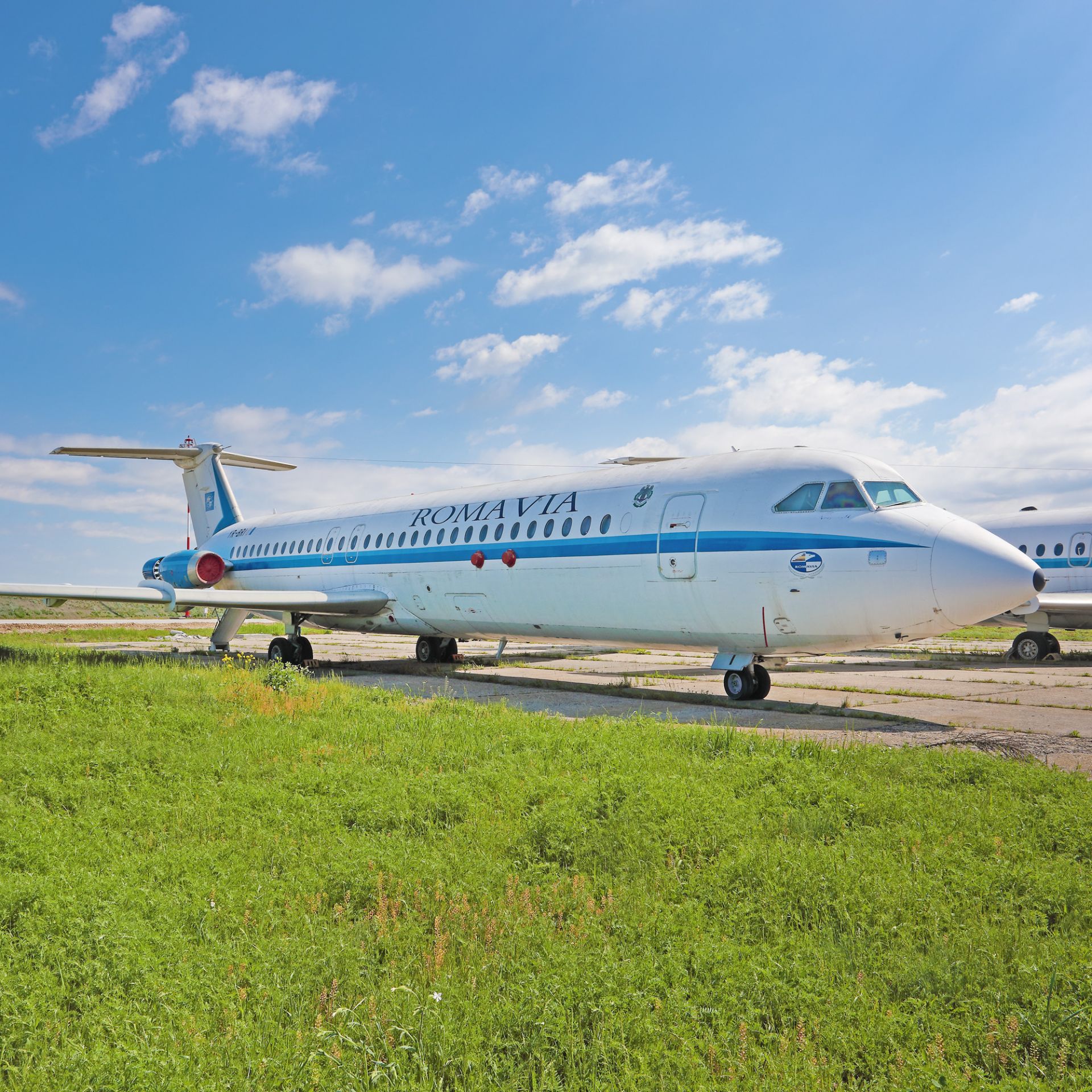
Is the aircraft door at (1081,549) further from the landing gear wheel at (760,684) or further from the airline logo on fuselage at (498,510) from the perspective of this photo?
the airline logo on fuselage at (498,510)

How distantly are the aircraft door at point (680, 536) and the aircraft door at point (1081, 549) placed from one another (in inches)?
575

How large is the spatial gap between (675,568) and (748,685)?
194 cm

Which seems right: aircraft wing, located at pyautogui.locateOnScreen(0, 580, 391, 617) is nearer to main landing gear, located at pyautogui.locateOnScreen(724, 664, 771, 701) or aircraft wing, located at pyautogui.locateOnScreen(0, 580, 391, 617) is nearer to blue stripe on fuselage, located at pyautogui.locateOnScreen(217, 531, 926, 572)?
blue stripe on fuselage, located at pyautogui.locateOnScreen(217, 531, 926, 572)

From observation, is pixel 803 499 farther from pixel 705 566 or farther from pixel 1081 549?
pixel 1081 549

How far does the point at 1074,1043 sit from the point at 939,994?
0.50 meters

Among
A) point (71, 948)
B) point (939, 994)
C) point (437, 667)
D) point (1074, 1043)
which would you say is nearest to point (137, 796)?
point (71, 948)

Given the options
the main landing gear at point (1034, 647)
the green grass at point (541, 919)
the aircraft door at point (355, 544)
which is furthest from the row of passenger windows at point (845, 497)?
the main landing gear at point (1034, 647)

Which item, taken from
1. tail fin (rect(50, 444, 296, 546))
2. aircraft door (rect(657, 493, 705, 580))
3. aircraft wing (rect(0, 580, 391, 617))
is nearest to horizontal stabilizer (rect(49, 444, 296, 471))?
tail fin (rect(50, 444, 296, 546))

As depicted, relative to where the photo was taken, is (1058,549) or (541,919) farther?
(1058,549)

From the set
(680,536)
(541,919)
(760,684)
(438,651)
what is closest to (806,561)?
(680,536)

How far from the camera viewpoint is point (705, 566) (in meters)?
11.9

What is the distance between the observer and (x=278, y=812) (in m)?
5.91

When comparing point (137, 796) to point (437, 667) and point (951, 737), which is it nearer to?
point (951, 737)

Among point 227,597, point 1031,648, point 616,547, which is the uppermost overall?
point 616,547
